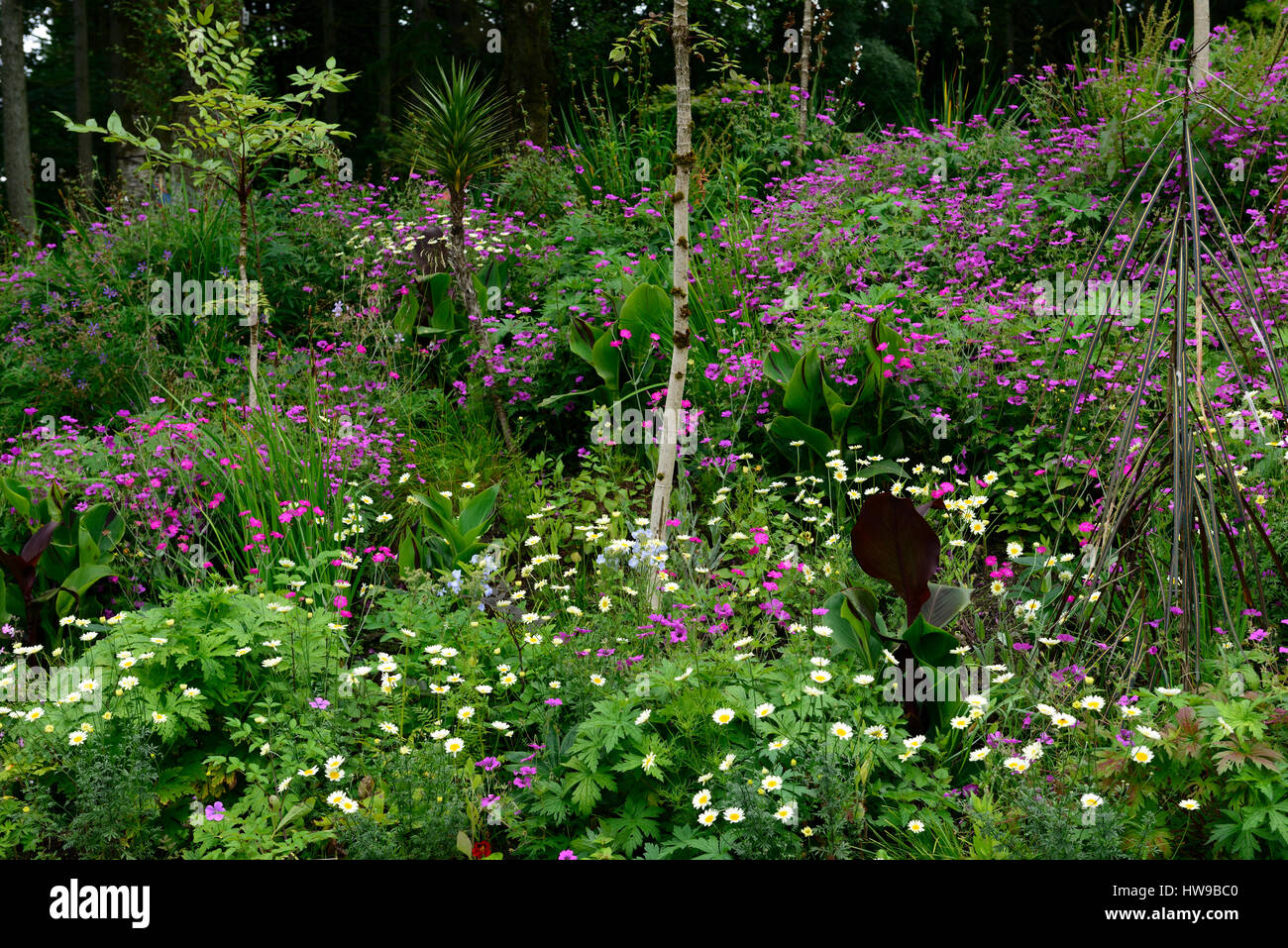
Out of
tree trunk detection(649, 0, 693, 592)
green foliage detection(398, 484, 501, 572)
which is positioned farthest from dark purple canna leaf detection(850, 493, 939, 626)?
green foliage detection(398, 484, 501, 572)

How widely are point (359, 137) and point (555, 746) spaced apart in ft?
55.1

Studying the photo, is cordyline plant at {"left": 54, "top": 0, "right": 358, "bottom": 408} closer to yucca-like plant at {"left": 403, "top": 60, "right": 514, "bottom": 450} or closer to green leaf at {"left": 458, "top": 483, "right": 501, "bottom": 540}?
yucca-like plant at {"left": 403, "top": 60, "right": 514, "bottom": 450}

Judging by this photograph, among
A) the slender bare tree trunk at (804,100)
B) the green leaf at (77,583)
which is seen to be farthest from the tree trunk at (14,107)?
the green leaf at (77,583)

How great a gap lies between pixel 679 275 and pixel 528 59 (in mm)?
7281

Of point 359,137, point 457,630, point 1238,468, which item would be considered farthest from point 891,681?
point 359,137

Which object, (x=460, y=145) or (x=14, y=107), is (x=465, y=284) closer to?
(x=460, y=145)

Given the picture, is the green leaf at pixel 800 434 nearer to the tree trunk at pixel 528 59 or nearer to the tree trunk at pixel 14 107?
the tree trunk at pixel 528 59

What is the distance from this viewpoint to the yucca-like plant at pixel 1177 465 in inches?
99.6

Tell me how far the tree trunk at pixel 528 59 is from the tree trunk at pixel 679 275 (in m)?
6.41

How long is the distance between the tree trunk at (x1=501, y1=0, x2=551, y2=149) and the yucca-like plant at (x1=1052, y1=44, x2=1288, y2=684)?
6649 mm

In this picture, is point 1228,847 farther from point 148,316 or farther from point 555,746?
point 148,316

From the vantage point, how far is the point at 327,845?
2676mm

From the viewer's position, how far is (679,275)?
11.8 feet

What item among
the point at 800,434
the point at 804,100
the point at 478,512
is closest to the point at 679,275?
the point at 800,434
